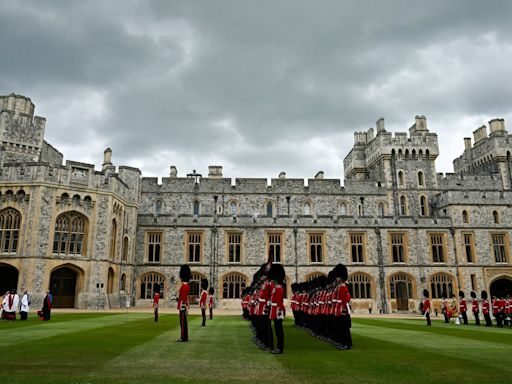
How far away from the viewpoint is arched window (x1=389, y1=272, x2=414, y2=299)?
32781 millimetres

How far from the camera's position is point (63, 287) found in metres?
26.6

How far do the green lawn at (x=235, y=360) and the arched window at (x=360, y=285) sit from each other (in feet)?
69.9

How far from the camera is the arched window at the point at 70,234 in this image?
2617cm

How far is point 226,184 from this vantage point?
38.7m

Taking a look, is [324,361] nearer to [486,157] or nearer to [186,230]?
[186,230]

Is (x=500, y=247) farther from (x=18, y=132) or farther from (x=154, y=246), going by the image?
(x=18, y=132)

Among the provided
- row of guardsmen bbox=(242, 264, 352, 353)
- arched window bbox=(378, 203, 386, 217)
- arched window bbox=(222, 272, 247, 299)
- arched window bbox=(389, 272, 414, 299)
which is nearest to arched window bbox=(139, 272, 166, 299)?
arched window bbox=(222, 272, 247, 299)

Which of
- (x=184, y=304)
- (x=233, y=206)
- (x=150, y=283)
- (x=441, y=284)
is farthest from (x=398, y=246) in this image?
(x=184, y=304)

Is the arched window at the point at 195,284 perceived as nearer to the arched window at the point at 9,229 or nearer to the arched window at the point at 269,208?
the arched window at the point at 269,208

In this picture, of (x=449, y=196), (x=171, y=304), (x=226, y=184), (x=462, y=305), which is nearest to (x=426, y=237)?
(x=449, y=196)

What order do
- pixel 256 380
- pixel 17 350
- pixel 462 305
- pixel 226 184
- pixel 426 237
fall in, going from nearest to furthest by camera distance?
pixel 256 380, pixel 17 350, pixel 462 305, pixel 426 237, pixel 226 184

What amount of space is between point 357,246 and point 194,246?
12785mm

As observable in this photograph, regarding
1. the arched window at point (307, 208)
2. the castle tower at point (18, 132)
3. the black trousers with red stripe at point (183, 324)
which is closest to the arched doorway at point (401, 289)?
the arched window at point (307, 208)

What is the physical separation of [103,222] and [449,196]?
26.8 metres
